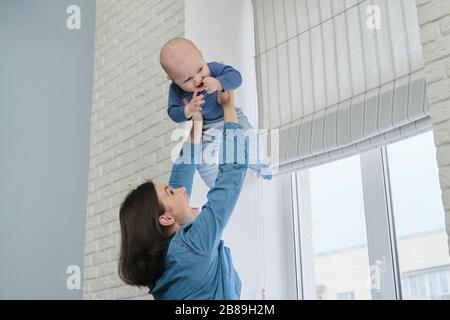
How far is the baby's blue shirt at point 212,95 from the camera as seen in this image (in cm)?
249

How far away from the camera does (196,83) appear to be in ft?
8.10

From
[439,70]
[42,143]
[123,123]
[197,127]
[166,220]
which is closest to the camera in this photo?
[439,70]

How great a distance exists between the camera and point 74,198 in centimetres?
358

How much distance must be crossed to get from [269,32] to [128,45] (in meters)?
0.93

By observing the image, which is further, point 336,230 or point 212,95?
point 336,230

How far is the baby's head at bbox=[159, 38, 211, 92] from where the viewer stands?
246cm

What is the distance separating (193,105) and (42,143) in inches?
56.9

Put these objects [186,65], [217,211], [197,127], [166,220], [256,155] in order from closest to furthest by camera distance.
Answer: [217,211] → [166,220] → [186,65] → [197,127] → [256,155]

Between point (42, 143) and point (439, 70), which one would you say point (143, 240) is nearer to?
point (439, 70)

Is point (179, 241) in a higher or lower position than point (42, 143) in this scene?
lower

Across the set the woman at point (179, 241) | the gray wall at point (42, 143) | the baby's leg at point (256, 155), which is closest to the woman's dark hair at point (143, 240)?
the woman at point (179, 241)

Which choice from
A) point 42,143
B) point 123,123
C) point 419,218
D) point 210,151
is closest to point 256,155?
point 210,151
